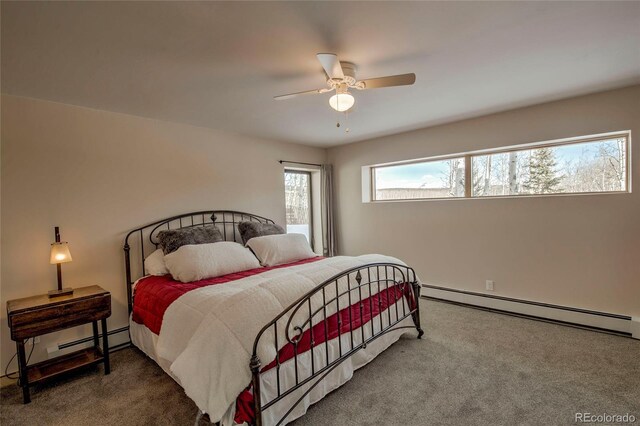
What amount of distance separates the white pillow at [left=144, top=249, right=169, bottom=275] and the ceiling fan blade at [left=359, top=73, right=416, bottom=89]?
2.48 meters

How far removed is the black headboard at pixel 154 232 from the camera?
317cm

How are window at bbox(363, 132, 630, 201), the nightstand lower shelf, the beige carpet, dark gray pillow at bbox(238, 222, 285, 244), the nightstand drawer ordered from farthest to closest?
dark gray pillow at bbox(238, 222, 285, 244) → window at bbox(363, 132, 630, 201) → the nightstand lower shelf → the nightstand drawer → the beige carpet

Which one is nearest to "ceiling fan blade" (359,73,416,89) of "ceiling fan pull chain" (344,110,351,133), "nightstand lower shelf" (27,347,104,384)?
"ceiling fan pull chain" (344,110,351,133)

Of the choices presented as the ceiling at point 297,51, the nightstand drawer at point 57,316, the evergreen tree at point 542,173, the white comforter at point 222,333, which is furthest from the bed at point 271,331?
the evergreen tree at point 542,173

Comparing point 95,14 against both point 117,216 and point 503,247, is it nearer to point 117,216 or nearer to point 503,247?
point 117,216

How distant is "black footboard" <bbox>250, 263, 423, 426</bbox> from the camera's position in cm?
177

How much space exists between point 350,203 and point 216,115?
263 cm

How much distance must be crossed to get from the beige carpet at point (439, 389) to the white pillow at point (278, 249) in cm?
135

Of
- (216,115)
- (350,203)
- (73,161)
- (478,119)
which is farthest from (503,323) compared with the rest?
(73,161)

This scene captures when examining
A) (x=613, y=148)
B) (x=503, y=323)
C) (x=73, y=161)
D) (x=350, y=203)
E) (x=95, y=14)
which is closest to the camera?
(x=95, y=14)

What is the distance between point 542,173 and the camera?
11.6 feet

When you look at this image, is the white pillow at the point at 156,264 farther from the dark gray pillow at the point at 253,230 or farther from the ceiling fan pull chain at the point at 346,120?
the ceiling fan pull chain at the point at 346,120

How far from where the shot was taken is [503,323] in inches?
132

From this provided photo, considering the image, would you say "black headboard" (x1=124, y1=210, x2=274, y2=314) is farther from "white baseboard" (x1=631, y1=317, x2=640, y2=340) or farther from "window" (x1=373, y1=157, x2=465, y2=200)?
"white baseboard" (x1=631, y1=317, x2=640, y2=340)
